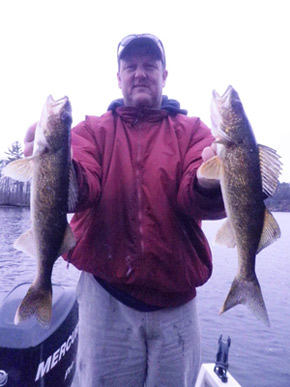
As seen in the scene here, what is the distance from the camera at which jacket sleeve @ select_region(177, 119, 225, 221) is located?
2949 millimetres

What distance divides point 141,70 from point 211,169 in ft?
4.65

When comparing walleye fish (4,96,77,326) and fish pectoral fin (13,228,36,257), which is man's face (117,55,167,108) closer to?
walleye fish (4,96,77,326)

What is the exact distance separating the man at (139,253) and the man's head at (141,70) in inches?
9.3

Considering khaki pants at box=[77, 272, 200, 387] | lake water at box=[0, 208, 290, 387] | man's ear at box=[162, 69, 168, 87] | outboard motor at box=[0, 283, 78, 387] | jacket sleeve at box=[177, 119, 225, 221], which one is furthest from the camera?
lake water at box=[0, 208, 290, 387]

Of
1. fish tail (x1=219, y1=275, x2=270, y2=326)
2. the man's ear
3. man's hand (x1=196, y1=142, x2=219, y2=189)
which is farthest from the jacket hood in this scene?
fish tail (x1=219, y1=275, x2=270, y2=326)

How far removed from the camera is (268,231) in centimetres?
294

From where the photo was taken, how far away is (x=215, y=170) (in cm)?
274

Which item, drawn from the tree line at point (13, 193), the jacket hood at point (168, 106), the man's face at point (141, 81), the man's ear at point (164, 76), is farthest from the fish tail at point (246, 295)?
the tree line at point (13, 193)

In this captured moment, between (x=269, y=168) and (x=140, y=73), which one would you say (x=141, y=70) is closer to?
(x=140, y=73)

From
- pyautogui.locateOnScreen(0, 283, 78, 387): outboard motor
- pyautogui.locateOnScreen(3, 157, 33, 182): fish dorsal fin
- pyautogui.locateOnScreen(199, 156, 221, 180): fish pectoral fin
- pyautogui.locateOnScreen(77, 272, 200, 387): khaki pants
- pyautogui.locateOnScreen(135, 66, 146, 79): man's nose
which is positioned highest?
pyautogui.locateOnScreen(135, 66, 146, 79): man's nose

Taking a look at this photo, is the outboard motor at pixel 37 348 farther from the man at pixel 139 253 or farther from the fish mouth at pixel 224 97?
the fish mouth at pixel 224 97

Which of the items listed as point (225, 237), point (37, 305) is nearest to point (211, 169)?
point (225, 237)

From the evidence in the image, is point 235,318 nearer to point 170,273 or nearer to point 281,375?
point 281,375

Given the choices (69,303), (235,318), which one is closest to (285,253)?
(235,318)
